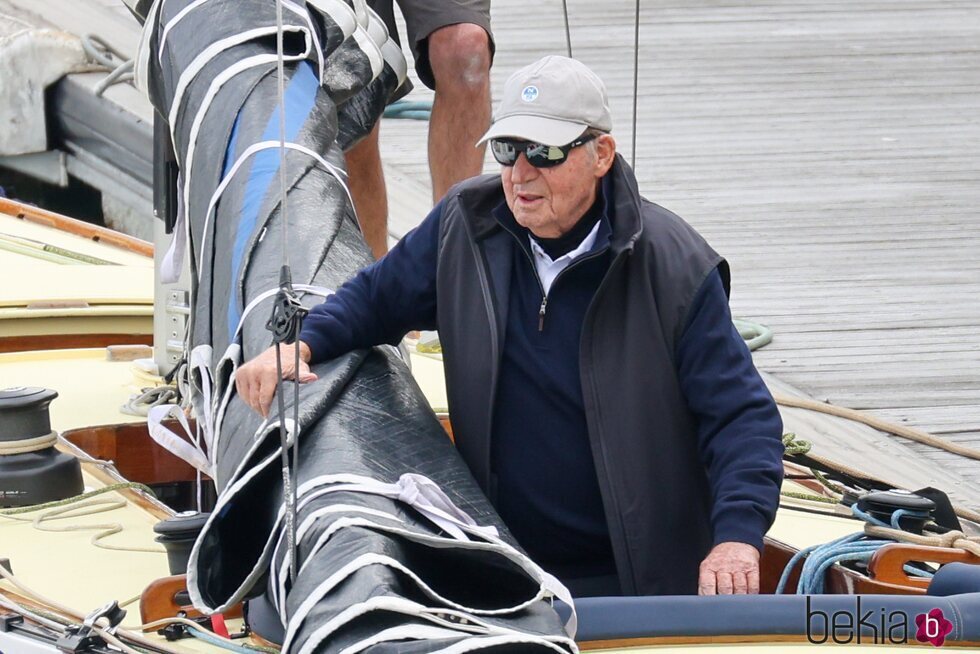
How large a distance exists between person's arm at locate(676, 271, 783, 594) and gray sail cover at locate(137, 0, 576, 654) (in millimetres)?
338

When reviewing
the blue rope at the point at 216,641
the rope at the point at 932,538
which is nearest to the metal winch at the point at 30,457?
the blue rope at the point at 216,641

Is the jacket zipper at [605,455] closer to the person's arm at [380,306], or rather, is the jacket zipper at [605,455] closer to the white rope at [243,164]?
the person's arm at [380,306]

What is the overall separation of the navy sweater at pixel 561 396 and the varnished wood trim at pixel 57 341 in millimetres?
1701

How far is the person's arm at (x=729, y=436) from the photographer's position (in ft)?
7.64

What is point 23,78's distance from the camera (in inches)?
305

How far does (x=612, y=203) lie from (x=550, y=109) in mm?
176

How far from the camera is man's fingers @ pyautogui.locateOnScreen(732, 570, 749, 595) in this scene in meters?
2.31

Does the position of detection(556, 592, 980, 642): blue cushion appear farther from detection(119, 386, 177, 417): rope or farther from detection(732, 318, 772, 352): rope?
detection(732, 318, 772, 352): rope

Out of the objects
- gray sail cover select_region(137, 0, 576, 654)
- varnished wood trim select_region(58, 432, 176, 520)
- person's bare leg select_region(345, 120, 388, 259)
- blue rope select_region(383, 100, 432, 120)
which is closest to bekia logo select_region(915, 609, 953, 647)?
gray sail cover select_region(137, 0, 576, 654)

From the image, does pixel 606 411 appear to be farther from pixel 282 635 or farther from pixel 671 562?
pixel 282 635

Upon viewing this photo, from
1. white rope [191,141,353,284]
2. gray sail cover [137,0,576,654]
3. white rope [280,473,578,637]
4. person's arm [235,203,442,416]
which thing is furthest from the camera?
white rope [191,141,353,284]

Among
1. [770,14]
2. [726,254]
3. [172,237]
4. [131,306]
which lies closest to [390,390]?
[172,237]

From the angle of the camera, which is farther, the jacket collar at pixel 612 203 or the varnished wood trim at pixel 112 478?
the varnished wood trim at pixel 112 478

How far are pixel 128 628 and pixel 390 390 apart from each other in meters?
0.51
